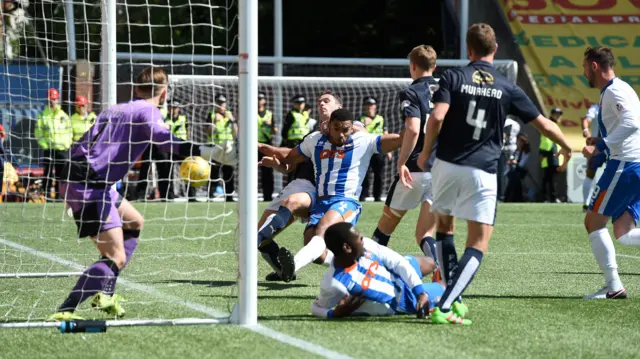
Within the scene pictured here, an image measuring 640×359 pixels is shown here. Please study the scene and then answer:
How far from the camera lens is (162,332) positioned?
6.36 metres

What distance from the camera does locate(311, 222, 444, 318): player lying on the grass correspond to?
22.4ft

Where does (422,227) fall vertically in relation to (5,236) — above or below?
above

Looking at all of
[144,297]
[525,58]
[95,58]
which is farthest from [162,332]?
[525,58]

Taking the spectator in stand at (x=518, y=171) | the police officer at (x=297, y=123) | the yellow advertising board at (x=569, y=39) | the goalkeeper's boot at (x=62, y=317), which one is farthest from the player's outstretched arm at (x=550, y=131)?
the yellow advertising board at (x=569, y=39)

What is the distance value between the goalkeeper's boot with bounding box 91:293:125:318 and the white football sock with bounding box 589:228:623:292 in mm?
3911

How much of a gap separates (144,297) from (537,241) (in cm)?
695

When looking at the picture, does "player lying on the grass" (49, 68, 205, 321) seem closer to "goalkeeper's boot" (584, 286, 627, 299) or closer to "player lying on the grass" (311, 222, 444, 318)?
"player lying on the grass" (311, 222, 444, 318)

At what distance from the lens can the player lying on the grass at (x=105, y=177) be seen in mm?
6734

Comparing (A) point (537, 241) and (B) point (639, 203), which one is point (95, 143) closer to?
(B) point (639, 203)

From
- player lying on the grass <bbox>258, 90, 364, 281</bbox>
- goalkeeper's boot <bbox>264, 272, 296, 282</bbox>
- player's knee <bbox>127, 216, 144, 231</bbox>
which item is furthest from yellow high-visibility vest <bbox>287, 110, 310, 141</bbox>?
player's knee <bbox>127, 216, 144, 231</bbox>

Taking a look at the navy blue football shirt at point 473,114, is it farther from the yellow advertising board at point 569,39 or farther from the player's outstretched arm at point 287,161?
the yellow advertising board at point 569,39

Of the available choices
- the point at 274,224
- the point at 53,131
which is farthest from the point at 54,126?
the point at 274,224

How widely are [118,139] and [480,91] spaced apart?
246 centimetres

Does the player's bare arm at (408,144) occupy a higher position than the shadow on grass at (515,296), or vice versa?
the player's bare arm at (408,144)
